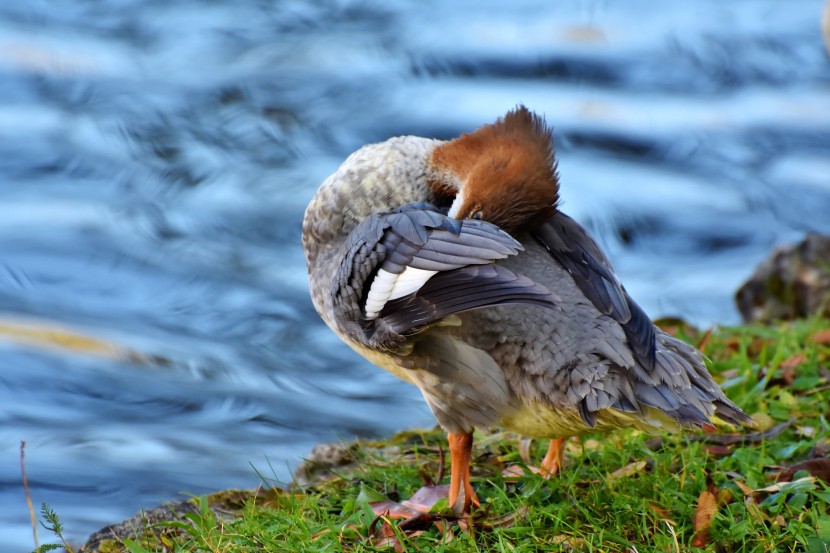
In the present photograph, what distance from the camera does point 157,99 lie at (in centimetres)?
867

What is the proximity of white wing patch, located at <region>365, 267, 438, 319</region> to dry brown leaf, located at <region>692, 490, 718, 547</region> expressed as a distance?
38.1 inches

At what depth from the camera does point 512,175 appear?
305cm

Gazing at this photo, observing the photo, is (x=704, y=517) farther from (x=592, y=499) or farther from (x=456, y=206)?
(x=456, y=206)

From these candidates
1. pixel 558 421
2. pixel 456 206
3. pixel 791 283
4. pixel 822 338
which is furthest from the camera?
pixel 791 283

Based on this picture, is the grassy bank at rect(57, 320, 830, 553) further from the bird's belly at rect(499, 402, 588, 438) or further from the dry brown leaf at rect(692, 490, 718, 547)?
the bird's belly at rect(499, 402, 588, 438)

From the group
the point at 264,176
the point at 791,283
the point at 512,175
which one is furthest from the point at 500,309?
the point at 264,176

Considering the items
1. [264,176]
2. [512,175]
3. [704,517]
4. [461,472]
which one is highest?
[264,176]

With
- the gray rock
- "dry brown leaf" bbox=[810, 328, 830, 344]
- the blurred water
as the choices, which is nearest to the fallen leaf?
"dry brown leaf" bbox=[810, 328, 830, 344]

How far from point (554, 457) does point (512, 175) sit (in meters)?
0.87

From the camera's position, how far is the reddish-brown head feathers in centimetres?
303

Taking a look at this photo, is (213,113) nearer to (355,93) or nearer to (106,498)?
(355,93)

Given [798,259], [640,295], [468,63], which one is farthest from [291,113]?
[798,259]

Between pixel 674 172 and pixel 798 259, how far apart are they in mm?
2992

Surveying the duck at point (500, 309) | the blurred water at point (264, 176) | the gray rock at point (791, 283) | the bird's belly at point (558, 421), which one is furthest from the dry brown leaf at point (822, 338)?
the blurred water at point (264, 176)
